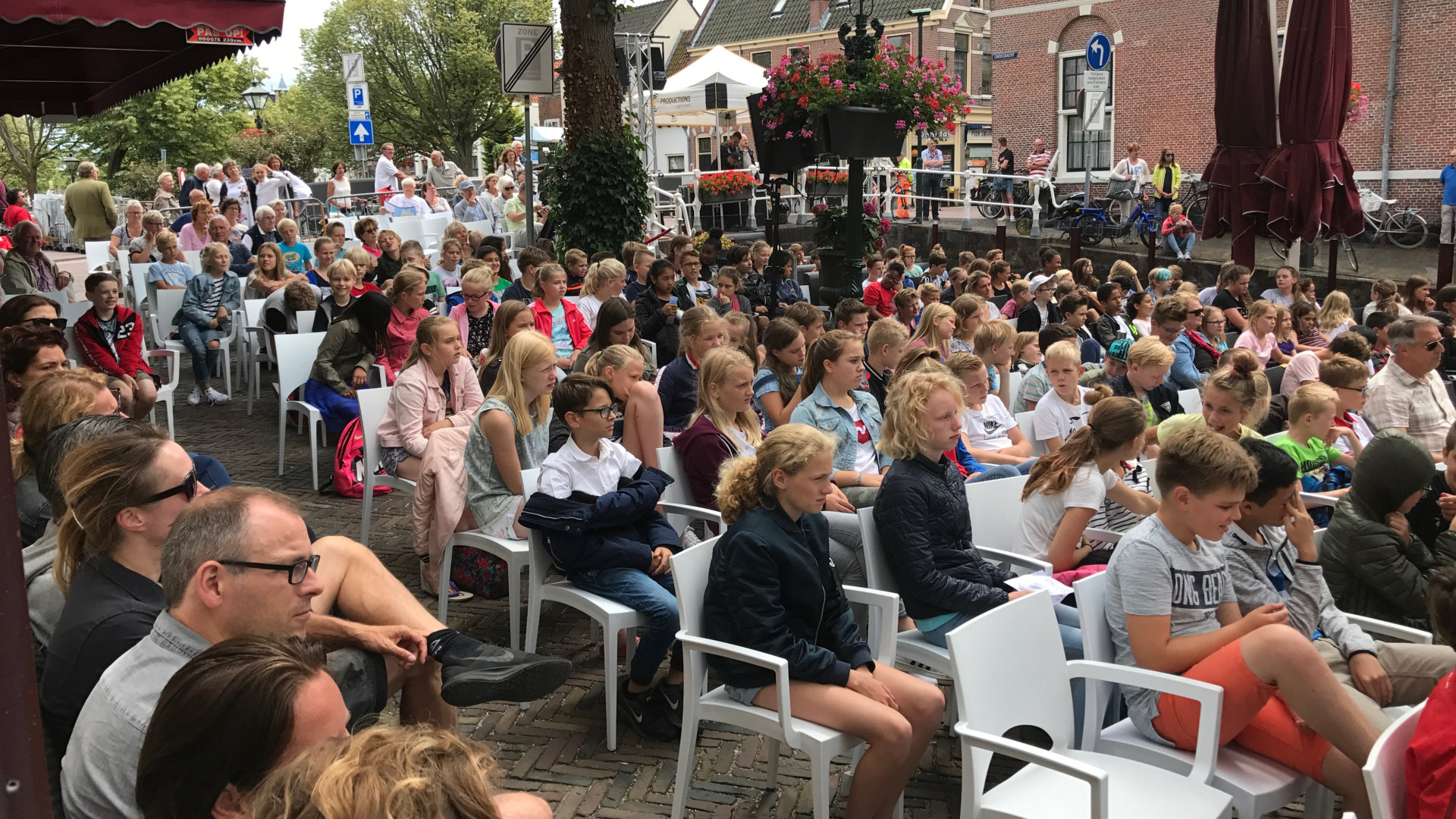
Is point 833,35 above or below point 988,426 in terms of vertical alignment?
above

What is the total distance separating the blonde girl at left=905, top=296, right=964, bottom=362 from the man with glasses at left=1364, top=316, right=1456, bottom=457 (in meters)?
2.32

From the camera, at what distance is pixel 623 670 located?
4.52 metres

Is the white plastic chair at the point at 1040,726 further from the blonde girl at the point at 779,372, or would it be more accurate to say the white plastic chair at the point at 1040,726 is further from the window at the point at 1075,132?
the window at the point at 1075,132

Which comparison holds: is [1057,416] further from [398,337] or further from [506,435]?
[398,337]

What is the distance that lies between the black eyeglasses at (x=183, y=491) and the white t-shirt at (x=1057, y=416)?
4303 mm

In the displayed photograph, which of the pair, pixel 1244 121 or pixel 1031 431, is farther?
pixel 1244 121

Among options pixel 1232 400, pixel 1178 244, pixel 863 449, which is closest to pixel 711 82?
pixel 1178 244

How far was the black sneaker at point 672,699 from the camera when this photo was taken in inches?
159

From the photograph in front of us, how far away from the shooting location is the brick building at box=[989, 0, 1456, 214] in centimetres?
1944

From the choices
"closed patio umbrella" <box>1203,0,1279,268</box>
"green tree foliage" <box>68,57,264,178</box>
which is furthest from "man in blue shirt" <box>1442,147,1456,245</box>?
"green tree foliage" <box>68,57,264,178</box>

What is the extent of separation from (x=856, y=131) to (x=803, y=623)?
6.68m

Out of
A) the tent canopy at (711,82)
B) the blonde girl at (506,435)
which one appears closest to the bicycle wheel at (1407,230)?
the tent canopy at (711,82)

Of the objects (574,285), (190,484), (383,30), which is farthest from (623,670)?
(383,30)

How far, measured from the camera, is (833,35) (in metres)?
37.0
